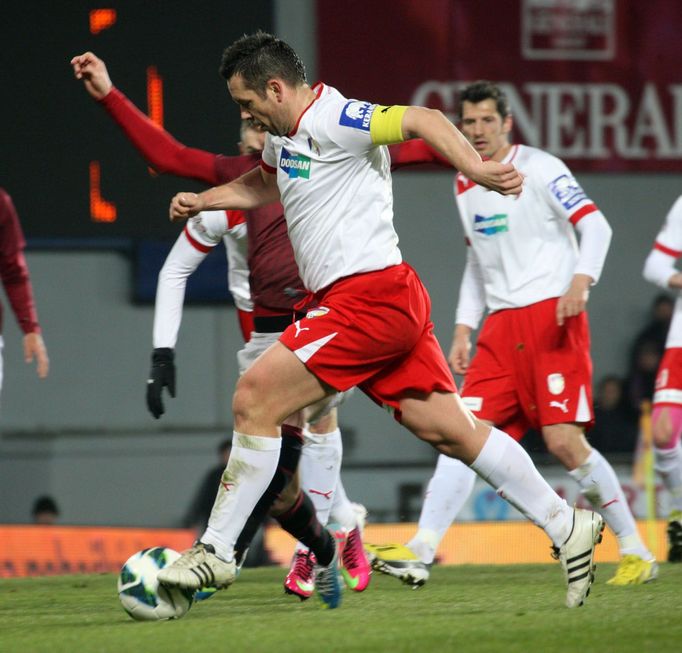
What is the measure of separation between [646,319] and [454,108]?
8.92 ft

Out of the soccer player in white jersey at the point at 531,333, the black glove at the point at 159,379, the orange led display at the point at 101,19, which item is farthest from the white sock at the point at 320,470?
the orange led display at the point at 101,19

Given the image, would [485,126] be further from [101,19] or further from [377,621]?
[101,19]

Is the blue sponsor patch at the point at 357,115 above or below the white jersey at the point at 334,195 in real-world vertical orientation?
above

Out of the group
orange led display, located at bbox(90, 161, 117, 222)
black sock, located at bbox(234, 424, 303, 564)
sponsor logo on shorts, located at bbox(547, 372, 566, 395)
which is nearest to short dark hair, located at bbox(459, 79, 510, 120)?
sponsor logo on shorts, located at bbox(547, 372, 566, 395)

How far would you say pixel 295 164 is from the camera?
456cm

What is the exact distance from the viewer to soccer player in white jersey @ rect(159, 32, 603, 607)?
4.41 metres

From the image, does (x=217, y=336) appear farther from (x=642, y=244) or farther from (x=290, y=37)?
(x=642, y=244)

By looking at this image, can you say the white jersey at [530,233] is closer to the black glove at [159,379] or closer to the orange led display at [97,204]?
the black glove at [159,379]

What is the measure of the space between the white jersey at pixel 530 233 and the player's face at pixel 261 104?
1787mm

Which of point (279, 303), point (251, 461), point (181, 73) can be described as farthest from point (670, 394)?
point (181, 73)

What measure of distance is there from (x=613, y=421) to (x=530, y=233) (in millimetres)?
5869

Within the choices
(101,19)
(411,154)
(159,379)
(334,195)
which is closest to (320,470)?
(159,379)

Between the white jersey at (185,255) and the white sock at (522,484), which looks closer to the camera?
the white sock at (522,484)

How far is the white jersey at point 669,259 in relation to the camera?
22.2 feet
